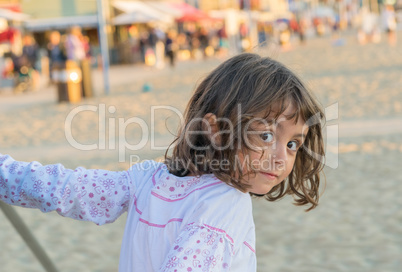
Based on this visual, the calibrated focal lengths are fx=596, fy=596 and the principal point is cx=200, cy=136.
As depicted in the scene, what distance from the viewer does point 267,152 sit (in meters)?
1.51

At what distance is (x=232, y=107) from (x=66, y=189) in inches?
19.8

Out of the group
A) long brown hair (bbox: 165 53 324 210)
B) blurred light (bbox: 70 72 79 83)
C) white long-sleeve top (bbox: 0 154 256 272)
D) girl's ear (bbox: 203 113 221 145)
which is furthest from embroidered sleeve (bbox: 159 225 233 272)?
blurred light (bbox: 70 72 79 83)

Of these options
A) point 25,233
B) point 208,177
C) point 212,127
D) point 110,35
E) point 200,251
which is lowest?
point 25,233

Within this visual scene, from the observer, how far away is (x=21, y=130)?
9562 mm

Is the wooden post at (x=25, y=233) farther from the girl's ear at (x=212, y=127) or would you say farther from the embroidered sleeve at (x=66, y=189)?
the girl's ear at (x=212, y=127)

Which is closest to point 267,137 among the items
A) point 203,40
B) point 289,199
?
point 289,199

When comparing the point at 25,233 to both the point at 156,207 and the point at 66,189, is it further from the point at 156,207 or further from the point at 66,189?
the point at 156,207

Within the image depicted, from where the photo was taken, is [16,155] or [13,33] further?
[13,33]

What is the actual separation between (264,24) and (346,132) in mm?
46853

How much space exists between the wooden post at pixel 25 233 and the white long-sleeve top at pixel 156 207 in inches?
10.8

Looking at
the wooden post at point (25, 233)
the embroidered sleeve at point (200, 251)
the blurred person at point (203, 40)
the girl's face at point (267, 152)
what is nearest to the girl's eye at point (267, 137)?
the girl's face at point (267, 152)

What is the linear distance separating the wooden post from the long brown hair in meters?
0.58

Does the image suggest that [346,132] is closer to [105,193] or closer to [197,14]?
[105,193]

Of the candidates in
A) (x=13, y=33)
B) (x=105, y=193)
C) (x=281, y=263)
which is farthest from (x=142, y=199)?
(x=13, y=33)
